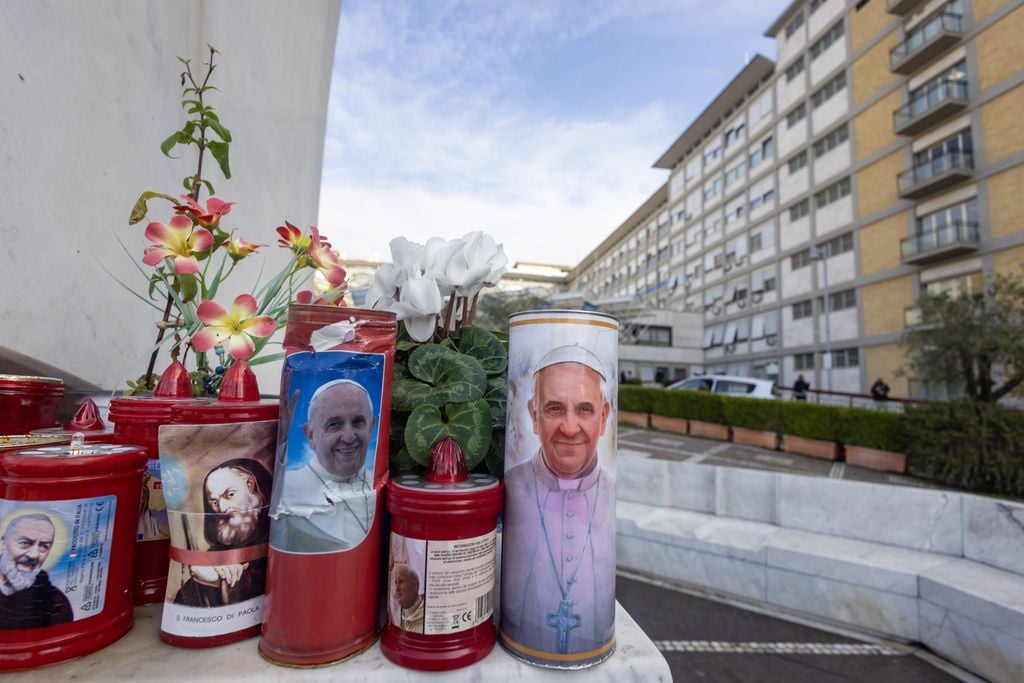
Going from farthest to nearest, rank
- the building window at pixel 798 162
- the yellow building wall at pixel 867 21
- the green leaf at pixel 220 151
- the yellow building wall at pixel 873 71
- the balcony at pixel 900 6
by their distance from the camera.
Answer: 1. the building window at pixel 798 162
2. the yellow building wall at pixel 867 21
3. the yellow building wall at pixel 873 71
4. the balcony at pixel 900 6
5. the green leaf at pixel 220 151

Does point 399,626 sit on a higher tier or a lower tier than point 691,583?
higher

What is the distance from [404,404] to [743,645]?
122 inches

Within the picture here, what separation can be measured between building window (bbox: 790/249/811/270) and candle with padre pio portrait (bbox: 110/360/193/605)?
79.1ft

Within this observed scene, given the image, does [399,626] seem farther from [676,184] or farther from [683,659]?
[676,184]

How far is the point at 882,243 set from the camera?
683 inches

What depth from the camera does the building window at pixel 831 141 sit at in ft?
62.1

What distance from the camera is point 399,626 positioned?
839 mm

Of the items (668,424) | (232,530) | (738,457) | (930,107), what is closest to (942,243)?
(930,107)

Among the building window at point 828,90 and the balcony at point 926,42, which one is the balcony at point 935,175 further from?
the building window at point 828,90

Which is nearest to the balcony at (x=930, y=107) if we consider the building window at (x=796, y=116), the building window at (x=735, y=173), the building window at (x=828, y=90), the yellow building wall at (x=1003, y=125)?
the yellow building wall at (x=1003, y=125)

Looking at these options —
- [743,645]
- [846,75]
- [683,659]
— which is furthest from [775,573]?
[846,75]

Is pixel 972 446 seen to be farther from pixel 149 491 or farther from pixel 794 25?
pixel 794 25

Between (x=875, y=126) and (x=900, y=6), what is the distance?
3619 mm

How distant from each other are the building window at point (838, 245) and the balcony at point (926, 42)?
558cm
